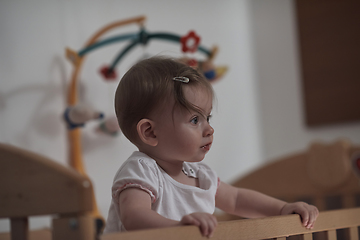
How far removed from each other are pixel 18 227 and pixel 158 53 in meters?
0.49

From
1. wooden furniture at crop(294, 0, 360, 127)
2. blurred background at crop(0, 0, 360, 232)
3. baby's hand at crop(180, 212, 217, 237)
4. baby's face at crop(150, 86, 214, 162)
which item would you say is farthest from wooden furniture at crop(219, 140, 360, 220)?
baby's hand at crop(180, 212, 217, 237)

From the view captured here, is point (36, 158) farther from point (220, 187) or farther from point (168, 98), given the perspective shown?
point (220, 187)

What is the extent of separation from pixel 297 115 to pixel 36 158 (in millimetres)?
1454

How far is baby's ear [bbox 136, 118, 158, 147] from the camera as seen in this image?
62 centimetres

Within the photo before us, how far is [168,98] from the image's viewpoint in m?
0.62

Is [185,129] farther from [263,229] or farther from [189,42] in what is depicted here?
[189,42]

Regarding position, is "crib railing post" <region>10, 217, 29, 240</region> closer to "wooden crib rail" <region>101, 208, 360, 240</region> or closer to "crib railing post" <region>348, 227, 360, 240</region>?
"wooden crib rail" <region>101, 208, 360, 240</region>

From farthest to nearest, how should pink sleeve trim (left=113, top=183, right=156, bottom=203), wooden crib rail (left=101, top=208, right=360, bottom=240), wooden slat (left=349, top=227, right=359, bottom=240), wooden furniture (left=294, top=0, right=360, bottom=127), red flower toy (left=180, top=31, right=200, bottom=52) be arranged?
wooden furniture (left=294, top=0, right=360, bottom=127)
red flower toy (left=180, top=31, right=200, bottom=52)
wooden slat (left=349, top=227, right=359, bottom=240)
pink sleeve trim (left=113, top=183, right=156, bottom=203)
wooden crib rail (left=101, top=208, right=360, bottom=240)

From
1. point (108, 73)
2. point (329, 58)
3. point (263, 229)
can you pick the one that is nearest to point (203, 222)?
point (263, 229)

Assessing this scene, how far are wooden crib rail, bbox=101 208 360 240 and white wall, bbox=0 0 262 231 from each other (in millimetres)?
342

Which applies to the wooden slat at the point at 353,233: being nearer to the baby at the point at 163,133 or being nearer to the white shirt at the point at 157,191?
the baby at the point at 163,133

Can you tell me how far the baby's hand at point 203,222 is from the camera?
492 millimetres

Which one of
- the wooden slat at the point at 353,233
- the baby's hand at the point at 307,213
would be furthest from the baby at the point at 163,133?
the wooden slat at the point at 353,233

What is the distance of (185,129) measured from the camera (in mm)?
623
